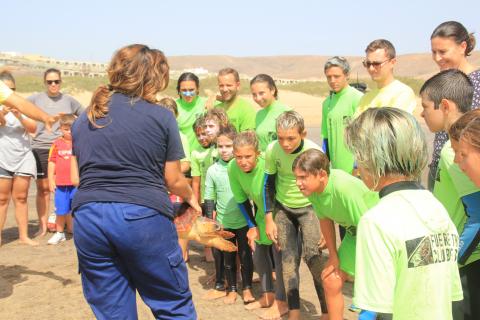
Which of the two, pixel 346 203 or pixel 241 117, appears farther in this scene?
pixel 241 117

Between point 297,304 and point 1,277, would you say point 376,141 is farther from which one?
point 1,277

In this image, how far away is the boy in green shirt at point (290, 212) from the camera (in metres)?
4.79

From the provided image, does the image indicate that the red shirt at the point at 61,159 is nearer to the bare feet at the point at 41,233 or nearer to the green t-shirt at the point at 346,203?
the bare feet at the point at 41,233

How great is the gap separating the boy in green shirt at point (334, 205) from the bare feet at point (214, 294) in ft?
6.14

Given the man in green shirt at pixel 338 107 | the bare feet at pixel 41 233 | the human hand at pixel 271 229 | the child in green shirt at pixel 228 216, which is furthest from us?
the bare feet at pixel 41 233

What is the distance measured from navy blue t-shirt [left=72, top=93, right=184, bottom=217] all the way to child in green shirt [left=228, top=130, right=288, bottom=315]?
207 cm

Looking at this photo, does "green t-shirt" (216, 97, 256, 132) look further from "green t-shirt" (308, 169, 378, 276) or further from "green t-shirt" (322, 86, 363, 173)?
"green t-shirt" (308, 169, 378, 276)


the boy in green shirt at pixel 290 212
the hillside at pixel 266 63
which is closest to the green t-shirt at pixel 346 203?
the boy in green shirt at pixel 290 212

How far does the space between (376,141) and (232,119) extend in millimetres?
4404

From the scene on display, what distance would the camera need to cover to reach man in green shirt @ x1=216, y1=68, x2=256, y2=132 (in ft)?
21.2

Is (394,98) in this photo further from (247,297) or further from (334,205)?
(247,297)

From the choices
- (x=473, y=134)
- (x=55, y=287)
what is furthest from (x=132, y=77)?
(x=55, y=287)

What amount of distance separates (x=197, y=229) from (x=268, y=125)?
1718 millimetres

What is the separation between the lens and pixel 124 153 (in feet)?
10.3
